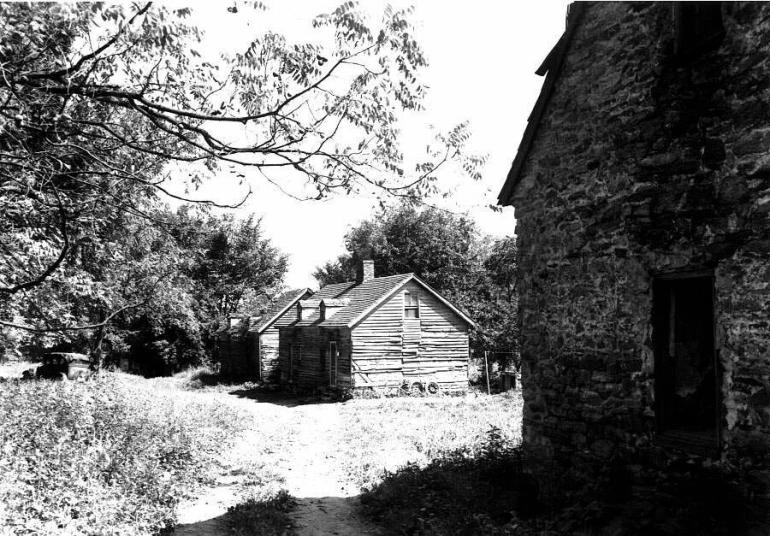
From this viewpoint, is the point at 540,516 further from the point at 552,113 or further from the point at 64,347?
the point at 64,347

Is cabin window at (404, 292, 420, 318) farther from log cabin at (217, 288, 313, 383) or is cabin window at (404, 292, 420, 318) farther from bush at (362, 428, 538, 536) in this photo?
bush at (362, 428, 538, 536)

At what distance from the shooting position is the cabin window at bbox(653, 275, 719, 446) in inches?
246

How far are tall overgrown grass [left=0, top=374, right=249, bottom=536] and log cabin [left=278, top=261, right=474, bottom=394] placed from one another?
12.8 m

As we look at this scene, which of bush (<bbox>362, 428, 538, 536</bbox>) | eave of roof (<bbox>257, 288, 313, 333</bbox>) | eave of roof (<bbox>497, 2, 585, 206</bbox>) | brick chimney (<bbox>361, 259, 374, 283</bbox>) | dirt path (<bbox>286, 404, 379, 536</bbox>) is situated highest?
eave of roof (<bbox>497, 2, 585, 206</bbox>)

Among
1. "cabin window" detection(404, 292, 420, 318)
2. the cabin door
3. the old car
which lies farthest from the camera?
the old car

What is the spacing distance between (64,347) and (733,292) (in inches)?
1729

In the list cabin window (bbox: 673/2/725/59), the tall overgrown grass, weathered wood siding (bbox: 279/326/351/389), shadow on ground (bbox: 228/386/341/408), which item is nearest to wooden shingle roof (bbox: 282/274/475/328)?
weathered wood siding (bbox: 279/326/351/389)

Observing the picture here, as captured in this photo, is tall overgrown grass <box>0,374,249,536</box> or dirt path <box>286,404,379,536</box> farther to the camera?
dirt path <box>286,404,379,536</box>

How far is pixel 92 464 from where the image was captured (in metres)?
8.70

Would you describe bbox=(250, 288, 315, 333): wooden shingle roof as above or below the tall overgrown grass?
above

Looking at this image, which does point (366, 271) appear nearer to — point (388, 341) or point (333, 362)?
point (388, 341)

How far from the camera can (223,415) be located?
18.0 m

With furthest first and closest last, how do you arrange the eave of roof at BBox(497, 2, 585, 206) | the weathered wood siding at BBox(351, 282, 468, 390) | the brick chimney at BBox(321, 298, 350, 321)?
the brick chimney at BBox(321, 298, 350, 321), the weathered wood siding at BBox(351, 282, 468, 390), the eave of roof at BBox(497, 2, 585, 206)

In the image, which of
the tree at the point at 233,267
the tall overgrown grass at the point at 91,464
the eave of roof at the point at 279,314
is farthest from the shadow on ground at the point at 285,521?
the tree at the point at 233,267
